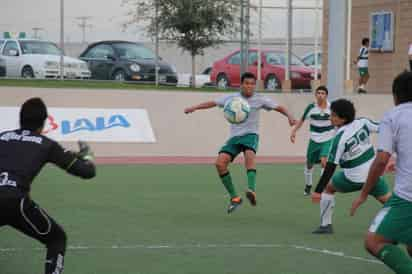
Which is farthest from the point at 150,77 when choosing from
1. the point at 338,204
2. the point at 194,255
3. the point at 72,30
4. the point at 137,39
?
the point at 194,255

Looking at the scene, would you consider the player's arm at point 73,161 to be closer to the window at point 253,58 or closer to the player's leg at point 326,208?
the player's leg at point 326,208

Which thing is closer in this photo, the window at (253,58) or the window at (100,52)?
the window at (100,52)

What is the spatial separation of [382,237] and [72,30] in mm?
19012

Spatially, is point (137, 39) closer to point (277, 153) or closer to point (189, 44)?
point (189, 44)

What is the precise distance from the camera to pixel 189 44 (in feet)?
96.9

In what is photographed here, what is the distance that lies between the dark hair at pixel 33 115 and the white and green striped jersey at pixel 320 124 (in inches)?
331

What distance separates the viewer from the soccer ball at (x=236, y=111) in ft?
41.9

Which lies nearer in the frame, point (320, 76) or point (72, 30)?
point (72, 30)

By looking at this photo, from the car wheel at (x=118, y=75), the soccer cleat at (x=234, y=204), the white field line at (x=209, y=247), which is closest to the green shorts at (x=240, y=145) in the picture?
the soccer cleat at (x=234, y=204)

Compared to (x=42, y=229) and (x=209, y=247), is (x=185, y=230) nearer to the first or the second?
(x=209, y=247)

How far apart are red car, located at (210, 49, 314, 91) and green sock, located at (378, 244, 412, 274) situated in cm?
2329

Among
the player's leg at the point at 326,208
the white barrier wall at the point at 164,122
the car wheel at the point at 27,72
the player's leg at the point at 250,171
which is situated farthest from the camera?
the car wheel at the point at 27,72

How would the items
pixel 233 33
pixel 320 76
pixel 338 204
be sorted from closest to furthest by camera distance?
pixel 338 204 < pixel 233 33 < pixel 320 76

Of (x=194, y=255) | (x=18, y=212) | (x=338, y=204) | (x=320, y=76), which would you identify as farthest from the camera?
(x=320, y=76)
